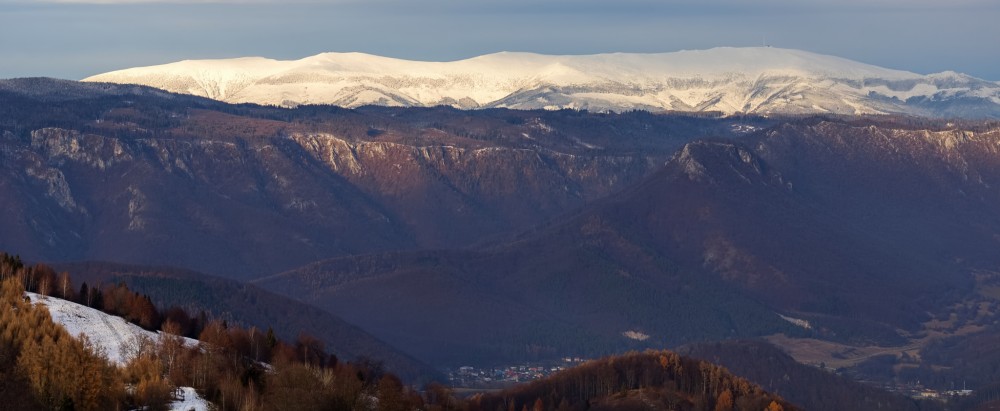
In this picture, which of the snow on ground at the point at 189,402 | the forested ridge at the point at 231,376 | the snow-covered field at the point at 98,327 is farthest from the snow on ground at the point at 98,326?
the snow on ground at the point at 189,402

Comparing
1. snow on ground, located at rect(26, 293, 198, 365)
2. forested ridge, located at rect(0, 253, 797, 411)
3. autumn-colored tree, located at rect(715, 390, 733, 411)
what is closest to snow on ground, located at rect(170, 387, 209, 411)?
forested ridge, located at rect(0, 253, 797, 411)

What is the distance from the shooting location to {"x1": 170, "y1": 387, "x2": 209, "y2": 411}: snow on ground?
128 m

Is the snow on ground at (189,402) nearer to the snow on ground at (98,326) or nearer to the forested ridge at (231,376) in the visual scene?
the forested ridge at (231,376)

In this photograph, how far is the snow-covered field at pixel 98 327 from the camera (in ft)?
461

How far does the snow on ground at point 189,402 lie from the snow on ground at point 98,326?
593cm

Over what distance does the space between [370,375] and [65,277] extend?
22.3 m

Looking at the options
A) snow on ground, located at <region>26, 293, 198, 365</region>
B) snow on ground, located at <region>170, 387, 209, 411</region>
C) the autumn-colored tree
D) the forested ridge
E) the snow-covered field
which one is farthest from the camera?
the autumn-colored tree

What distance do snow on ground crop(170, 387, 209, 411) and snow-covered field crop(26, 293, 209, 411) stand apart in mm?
413

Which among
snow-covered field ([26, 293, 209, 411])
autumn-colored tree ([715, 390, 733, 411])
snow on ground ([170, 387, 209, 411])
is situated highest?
snow-covered field ([26, 293, 209, 411])

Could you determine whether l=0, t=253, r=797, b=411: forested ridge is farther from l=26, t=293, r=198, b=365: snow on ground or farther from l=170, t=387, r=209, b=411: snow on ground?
l=26, t=293, r=198, b=365: snow on ground

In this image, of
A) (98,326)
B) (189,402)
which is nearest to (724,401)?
(98,326)

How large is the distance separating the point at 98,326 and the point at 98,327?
26cm

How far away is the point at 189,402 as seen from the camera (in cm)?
12988

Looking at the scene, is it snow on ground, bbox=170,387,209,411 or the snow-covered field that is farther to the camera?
the snow-covered field
